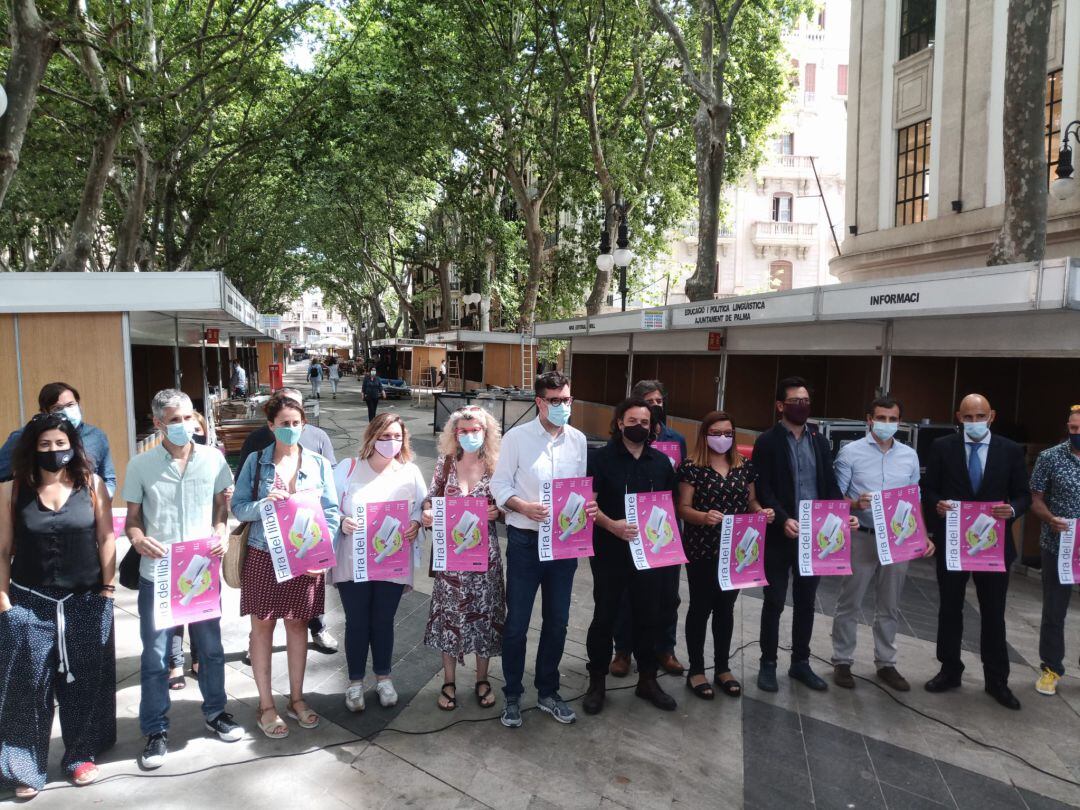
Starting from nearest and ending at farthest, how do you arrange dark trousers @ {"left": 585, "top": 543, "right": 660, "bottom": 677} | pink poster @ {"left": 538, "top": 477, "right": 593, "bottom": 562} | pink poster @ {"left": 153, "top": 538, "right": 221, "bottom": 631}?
pink poster @ {"left": 153, "top": 538, "right": 221, "bottom": 631} → pink poster @ {"left": 538, "top": 477, "right": 593, "bottom": 562} → dark trousers @ {"left": 585, "top": 543, "right": 660, "bottom": 677}

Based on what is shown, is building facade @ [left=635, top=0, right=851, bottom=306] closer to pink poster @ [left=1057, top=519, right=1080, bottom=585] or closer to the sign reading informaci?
the sign reading informaci

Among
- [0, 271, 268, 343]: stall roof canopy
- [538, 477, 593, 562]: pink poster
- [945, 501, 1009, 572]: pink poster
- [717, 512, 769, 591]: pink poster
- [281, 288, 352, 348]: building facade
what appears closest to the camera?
[538, 477, 593, 562]: pink poster

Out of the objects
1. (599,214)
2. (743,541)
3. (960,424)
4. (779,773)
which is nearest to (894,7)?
(599,214)

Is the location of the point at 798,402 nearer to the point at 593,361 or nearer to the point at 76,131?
the point at 593,361

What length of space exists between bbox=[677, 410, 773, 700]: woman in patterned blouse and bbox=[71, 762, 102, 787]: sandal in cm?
341

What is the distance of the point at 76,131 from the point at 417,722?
15885 millimetres

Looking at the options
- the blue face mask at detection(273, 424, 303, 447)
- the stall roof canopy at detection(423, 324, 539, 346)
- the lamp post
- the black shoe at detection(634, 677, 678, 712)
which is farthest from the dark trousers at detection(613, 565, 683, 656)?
the stall roof canopy at detection(423, 324, 539, 346)

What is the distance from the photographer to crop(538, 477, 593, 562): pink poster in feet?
13.4

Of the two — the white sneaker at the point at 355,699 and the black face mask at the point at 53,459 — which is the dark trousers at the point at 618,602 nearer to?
the white sneaker at the point at 355,699

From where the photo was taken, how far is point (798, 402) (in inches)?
184

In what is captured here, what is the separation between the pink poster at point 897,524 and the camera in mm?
4641

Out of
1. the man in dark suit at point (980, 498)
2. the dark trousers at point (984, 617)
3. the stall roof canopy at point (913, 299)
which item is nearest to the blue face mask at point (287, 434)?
the man in dark suit at point (980, 498)

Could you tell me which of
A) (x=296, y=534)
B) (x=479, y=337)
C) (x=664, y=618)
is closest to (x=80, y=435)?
(x=296, y=534)

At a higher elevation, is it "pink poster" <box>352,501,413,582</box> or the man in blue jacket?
the man in blue jacket
